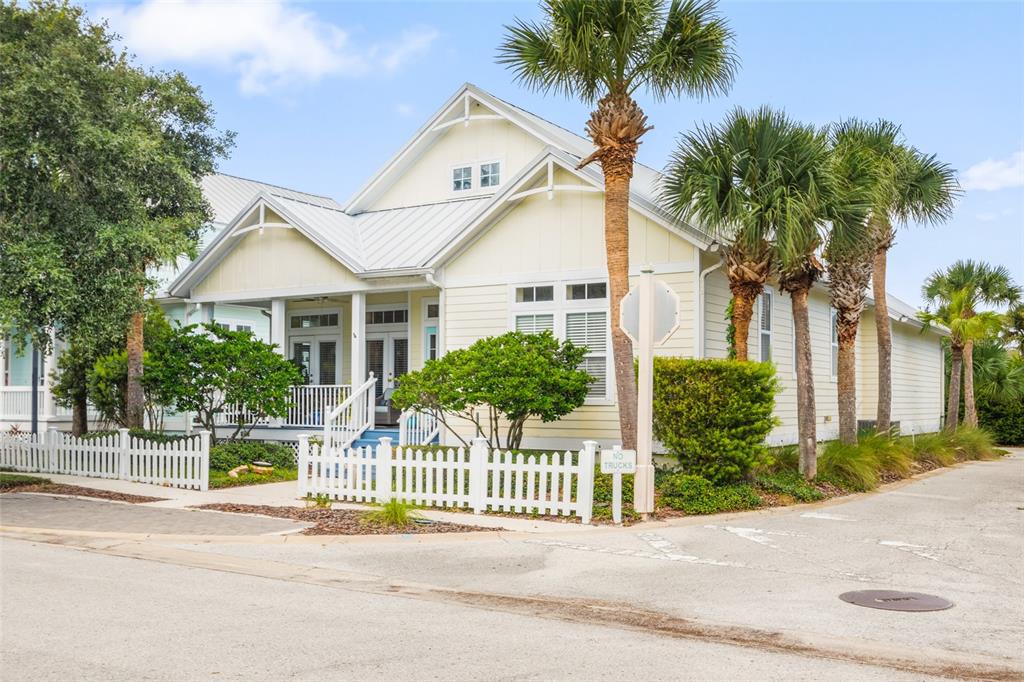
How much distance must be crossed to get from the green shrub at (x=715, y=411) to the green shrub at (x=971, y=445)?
1379 cm

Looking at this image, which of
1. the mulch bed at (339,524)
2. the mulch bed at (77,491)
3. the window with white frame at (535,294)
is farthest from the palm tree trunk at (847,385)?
the mulch bed at (77,491)

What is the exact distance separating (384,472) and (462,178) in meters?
11.5

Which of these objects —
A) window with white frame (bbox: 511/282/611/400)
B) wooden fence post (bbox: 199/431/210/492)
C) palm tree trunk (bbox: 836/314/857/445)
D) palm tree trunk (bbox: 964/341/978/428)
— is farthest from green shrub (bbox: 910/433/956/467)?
wooden fence post (bbox: 199/431/210/492)

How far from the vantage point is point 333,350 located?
2375 cm

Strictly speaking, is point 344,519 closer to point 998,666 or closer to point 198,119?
point 998,666

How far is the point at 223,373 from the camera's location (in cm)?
1831

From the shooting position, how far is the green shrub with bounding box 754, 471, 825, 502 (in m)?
14.8

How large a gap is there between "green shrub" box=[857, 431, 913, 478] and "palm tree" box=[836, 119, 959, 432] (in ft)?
5.37

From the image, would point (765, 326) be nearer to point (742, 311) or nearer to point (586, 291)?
point (742, 311)

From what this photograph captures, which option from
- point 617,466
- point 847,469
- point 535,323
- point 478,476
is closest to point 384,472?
point 478,476

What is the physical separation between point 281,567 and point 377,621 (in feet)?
9.36

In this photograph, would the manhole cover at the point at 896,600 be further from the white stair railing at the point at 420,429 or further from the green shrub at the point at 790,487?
the white stair railing at the point at 420,429

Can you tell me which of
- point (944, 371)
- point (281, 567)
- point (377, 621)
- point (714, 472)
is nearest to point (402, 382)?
point (714, 472)

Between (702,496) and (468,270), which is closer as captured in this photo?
(702,496)
